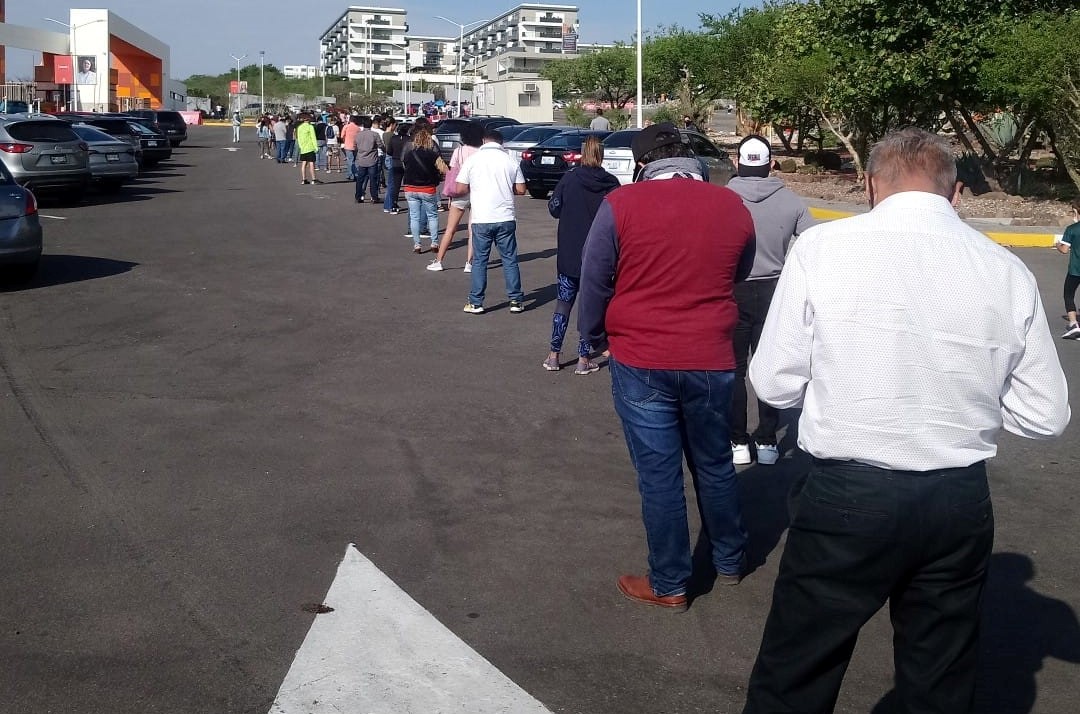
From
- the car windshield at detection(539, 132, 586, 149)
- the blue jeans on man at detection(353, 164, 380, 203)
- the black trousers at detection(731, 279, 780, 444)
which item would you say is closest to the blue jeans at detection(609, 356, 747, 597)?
the black trousers at detection(731, 279, 780, 444)

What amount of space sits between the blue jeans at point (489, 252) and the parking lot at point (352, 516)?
31 centimetres

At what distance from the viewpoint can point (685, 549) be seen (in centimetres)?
466

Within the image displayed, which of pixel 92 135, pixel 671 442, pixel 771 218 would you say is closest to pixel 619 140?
pixel 92 135

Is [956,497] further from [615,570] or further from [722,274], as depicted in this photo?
[615,570]

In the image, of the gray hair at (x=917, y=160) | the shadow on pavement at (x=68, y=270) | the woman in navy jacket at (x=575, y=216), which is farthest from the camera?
the shadow on pavement at (x=68, y=270)

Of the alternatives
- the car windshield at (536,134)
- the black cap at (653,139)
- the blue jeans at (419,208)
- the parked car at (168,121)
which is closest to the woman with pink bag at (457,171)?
the blue jeans at (419,208)

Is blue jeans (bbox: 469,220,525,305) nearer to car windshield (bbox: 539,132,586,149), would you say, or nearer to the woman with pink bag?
the woman with pink bag

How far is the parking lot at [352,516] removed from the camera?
4.20m

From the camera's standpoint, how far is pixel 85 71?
58.8 m

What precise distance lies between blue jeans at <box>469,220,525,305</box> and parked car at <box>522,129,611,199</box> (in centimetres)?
1346

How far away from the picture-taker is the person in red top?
449cm

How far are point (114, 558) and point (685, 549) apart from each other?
8.69ft

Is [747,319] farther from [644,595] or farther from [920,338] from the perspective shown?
[920,338]

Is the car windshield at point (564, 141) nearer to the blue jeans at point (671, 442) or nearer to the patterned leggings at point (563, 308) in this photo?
the patterned leggings at point (563, 308)
